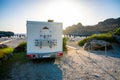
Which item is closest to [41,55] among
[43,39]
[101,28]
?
[43,39]

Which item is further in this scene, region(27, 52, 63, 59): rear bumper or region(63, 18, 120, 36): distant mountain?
region(63, 18, 120, 36): distant mountain

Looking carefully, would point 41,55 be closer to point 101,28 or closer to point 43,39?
point 43,39

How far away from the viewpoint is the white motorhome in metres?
10.3

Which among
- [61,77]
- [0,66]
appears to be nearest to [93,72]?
[61,77]

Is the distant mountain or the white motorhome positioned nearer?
the white motorhome

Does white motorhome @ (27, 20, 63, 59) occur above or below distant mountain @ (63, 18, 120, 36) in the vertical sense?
below

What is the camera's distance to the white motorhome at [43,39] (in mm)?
10328

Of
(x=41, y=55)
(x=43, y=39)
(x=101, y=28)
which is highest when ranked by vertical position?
(x=101, y=28)

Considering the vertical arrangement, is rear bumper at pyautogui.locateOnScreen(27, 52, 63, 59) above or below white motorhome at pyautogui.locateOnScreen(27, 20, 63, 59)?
below

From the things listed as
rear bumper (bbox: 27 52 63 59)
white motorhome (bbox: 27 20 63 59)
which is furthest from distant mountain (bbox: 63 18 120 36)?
rear bumper (bbox: 27 52 63 59)

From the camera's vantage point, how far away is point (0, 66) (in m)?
9.90

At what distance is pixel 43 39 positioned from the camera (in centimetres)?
1070

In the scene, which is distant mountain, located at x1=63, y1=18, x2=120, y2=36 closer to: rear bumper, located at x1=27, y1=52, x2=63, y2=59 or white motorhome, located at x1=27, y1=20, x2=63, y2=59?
white motorhome, located at x1=27, y1=20, x2=63, y2=59

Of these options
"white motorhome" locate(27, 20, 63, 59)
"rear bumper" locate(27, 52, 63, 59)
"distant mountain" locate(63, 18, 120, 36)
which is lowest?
"rear bumper" locate(27, 52, 63, 59)
